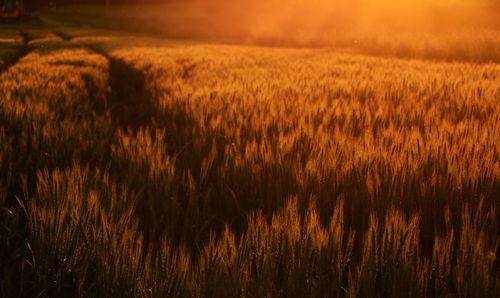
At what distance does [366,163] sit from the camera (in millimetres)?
1518

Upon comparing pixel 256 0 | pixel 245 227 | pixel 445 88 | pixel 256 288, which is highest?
pixel 256 0

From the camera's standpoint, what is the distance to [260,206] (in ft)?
4.69

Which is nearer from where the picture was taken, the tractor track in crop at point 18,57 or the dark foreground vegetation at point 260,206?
the dark foreground vegetation at point 260,206

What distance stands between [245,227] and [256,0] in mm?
51396

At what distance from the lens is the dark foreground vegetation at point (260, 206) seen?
0.83m

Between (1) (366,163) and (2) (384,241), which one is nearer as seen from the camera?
(2) (384,241)

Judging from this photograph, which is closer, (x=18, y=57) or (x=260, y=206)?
(x=260, y=206)

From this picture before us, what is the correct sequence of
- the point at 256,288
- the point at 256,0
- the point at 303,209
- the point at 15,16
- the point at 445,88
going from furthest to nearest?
the point at 256,0, the point at 15,16, the point at 445,88, the point at 303,209, the point at 256,288

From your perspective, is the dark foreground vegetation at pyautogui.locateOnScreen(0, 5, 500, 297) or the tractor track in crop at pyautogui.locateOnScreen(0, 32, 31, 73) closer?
the dark foreground vegetation at pyautogui.locateOnScreen(0, 5, 500, 297)

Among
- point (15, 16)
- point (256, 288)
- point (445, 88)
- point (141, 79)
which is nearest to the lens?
A: point (256, 288)

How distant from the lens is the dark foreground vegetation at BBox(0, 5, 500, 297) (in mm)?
831

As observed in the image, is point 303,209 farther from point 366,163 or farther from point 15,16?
point 15,16

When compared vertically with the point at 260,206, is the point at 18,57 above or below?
above

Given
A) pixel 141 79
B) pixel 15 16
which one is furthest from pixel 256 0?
pixel 141 79
